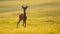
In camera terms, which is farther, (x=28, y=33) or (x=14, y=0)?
(x=14, y=0)

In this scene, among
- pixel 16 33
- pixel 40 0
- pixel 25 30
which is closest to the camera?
pixel 16 33

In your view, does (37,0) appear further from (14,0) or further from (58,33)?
(58,33)

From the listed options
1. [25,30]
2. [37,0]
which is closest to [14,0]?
[37,0]

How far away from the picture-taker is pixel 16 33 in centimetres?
1548

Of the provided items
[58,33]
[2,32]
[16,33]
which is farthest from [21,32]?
[58,33]

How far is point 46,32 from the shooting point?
16.1 metres

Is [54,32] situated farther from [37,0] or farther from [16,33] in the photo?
[37,0]

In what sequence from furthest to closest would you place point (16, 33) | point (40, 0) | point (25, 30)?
point (40, 0) < point (25, 30) < point (16, 33)

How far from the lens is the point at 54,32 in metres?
16.3

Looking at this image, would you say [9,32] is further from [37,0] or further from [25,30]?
[37,0]

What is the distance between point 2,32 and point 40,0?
33603 millimetres

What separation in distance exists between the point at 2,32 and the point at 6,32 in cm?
34

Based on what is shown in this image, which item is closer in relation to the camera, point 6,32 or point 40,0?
point 6,32

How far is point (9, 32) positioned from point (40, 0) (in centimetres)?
3373
